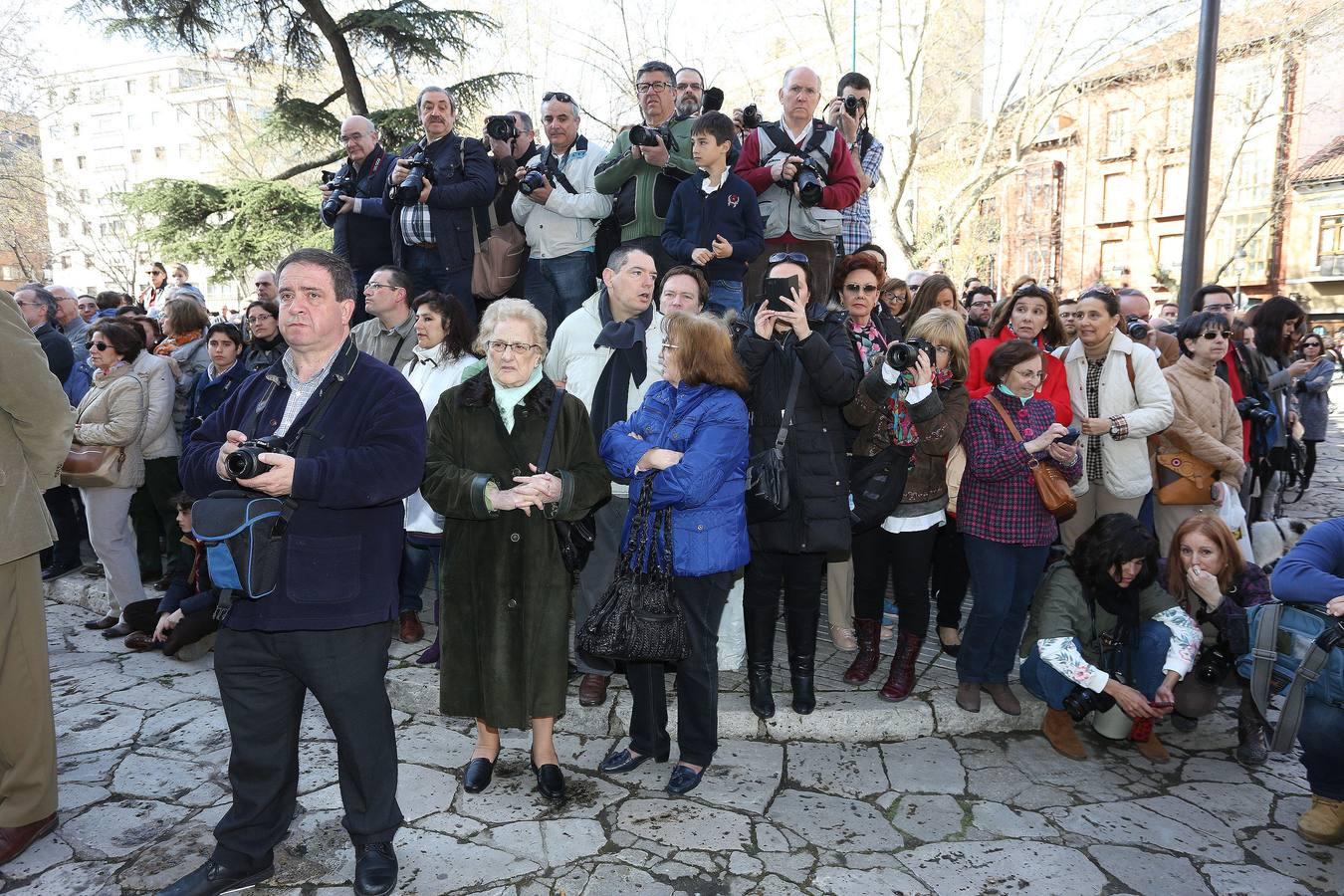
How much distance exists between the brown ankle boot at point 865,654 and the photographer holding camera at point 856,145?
9.31ft

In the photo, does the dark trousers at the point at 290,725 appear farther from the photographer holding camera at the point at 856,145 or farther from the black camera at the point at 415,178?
the photographer holding camera at the point at 856,145

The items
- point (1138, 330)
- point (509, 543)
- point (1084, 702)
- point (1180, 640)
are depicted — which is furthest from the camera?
point (1138, 330)

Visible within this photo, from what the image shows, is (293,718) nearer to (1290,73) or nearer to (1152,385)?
(1152,385)

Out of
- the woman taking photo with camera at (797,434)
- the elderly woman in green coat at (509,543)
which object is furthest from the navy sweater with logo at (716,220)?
the elderly woman in green coat at (509,543)

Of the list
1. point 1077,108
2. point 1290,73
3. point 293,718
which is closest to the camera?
point 293,718

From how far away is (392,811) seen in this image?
2.94 metres

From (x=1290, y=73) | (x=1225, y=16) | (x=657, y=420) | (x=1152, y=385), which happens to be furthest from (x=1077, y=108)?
(x=657, y=420)

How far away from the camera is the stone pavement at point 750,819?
303cm

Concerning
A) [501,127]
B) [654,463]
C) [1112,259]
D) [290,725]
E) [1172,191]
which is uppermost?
[1172,191]

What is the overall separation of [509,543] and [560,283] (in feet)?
9.68

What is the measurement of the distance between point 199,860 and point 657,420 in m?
2.44

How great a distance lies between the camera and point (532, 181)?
5602mm

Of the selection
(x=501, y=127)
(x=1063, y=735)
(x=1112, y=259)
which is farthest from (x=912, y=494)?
(x=1112, y=259)

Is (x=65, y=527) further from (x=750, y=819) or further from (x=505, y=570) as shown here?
(x=750, y=819)
